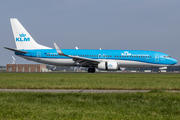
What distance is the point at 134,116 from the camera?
7438 millimetres

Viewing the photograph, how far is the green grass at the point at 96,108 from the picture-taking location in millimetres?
7378

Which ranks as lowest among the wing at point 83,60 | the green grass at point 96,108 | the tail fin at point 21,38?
the green grass at point 96,108

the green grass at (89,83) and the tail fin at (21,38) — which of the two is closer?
the green grass at (89,83)

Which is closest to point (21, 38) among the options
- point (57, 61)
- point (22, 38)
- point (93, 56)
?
point (22, 38)

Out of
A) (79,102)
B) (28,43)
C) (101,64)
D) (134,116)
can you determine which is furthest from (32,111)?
(28,43)

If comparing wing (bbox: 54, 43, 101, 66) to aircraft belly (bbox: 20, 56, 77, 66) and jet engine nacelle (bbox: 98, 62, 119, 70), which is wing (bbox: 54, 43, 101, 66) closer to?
jet engine nacelle (bbox: 98, 62, 119, 70)

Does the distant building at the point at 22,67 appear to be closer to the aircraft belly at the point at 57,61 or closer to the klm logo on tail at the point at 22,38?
the klm logo on tail at the point at 22,38

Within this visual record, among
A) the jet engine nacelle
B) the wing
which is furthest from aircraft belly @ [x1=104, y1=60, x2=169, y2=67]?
the wing

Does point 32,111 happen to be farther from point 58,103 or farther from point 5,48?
point 5,48

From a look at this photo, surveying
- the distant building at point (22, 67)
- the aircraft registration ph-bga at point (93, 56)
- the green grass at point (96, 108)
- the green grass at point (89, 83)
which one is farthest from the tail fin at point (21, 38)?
the distant building at point (22, 67)

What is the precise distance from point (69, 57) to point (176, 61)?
18.9m

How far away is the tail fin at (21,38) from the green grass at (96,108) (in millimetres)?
31088

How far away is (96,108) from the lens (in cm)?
877

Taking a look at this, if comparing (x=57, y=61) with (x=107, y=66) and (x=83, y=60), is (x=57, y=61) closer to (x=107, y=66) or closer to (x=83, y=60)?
(x=83, y=60)
